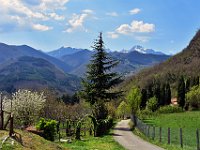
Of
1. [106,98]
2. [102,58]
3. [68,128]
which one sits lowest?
[68,128]

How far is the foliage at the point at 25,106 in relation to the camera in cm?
5479

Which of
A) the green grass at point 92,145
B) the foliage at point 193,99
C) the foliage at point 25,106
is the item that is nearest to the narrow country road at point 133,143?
the green grass at point 92,145

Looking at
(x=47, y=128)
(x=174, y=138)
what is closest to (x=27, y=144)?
(x=47, y=128)

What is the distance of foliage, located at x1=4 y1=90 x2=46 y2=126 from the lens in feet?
180

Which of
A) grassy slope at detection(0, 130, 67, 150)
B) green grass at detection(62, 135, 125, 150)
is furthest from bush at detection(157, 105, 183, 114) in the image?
grassy slope at detection(0, 130, 67, 150)

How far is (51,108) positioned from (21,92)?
10412 millimetres

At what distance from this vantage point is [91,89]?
5353cm

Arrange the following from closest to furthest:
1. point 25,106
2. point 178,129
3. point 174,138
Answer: point 174,138, point 178,129, point 25,106

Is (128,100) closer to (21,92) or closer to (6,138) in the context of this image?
(21,92)

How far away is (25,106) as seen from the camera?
57344 mm

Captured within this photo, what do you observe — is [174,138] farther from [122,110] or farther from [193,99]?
[193,99]

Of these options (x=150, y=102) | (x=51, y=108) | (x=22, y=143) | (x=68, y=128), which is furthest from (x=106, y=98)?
(x=150, y=102)

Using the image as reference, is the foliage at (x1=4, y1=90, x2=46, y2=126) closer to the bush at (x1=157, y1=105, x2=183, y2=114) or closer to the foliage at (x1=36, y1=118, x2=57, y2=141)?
the foliage at (x1=36, y1=118, x2=57, y2=141)

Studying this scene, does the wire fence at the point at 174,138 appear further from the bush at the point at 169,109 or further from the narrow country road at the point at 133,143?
the bush at the point at 169,109
